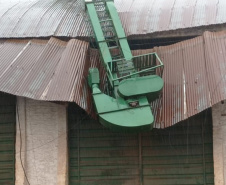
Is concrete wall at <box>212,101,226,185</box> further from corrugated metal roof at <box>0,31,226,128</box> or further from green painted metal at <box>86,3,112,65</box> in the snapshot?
green painted metal at <box>86,3,112,65</box>

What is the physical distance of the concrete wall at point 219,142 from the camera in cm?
915

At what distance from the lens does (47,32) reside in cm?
1021

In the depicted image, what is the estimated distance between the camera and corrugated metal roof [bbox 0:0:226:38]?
33.2 feet

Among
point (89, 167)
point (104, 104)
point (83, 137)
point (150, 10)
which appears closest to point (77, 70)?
point (104, 104)

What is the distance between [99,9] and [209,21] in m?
2.79

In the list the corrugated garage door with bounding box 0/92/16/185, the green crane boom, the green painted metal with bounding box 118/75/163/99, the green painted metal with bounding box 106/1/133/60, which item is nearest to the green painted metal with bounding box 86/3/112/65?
the green crane boom

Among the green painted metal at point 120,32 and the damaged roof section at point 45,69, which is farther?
the green painted metal at point 120,32

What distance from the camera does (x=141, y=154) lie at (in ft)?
31.6

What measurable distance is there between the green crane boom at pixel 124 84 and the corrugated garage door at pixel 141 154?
1.35 m

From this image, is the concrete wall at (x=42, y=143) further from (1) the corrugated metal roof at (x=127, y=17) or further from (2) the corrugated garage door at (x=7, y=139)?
(1) the corrugated metal roof at (x=127, y=17)

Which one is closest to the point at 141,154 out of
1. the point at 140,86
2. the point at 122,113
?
the point at 122,113

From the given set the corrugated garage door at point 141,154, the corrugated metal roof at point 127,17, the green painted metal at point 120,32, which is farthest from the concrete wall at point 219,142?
the green painted metal at point 120,32

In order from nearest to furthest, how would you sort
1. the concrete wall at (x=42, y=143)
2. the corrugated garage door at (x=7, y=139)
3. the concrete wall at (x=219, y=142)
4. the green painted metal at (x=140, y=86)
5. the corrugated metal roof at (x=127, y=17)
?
the green painted metal at (x=140, y=86) < the concrete wall at (x=219, y=142) < the concrete wall at (x=42, y=143) < the corrugated garage door at (x=7, y=139) < the corrugated metal roof at (x=127, y=17)

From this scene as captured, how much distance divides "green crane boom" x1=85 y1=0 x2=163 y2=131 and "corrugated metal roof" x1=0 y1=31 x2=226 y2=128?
0.35 metres
